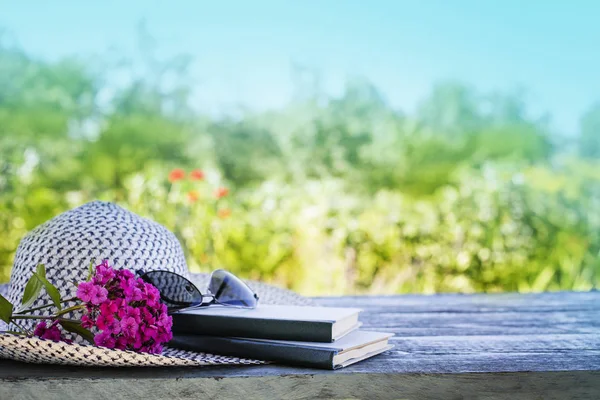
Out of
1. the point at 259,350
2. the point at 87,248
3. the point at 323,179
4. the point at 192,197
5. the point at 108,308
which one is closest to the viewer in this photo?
the point at 108,308

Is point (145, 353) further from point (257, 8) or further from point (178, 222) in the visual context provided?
point (257, 8)

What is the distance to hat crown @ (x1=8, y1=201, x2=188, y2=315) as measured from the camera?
1522 millimetres

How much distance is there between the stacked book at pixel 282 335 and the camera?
4.57 feet

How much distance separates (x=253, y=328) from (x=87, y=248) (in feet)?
1.10

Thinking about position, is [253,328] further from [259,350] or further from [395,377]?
[395,377]

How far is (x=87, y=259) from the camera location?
1.53 m

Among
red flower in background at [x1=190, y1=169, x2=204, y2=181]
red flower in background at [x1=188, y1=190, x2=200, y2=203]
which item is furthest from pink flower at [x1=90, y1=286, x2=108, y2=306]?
red flower in background at [x1=190, y1=169, x2=204, y2=181]

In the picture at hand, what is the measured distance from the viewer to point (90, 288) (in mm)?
1303

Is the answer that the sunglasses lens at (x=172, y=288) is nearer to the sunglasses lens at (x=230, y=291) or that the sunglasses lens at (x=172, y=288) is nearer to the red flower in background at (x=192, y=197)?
the sunglasses lens at (x=230, y=291)

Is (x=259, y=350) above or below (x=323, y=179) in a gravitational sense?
below

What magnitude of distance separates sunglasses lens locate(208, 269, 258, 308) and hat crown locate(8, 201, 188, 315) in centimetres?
8

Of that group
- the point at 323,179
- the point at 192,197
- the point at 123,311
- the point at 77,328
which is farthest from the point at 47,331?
the point at 323,179

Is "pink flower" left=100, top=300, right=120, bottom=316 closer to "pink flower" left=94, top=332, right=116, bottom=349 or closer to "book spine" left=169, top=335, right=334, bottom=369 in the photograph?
"pink flower" left=94, top=332, right=116, bottom=349

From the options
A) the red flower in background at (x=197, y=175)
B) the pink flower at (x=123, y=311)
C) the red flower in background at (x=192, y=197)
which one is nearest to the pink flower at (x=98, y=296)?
the pink flower at (x=123, y=311)
